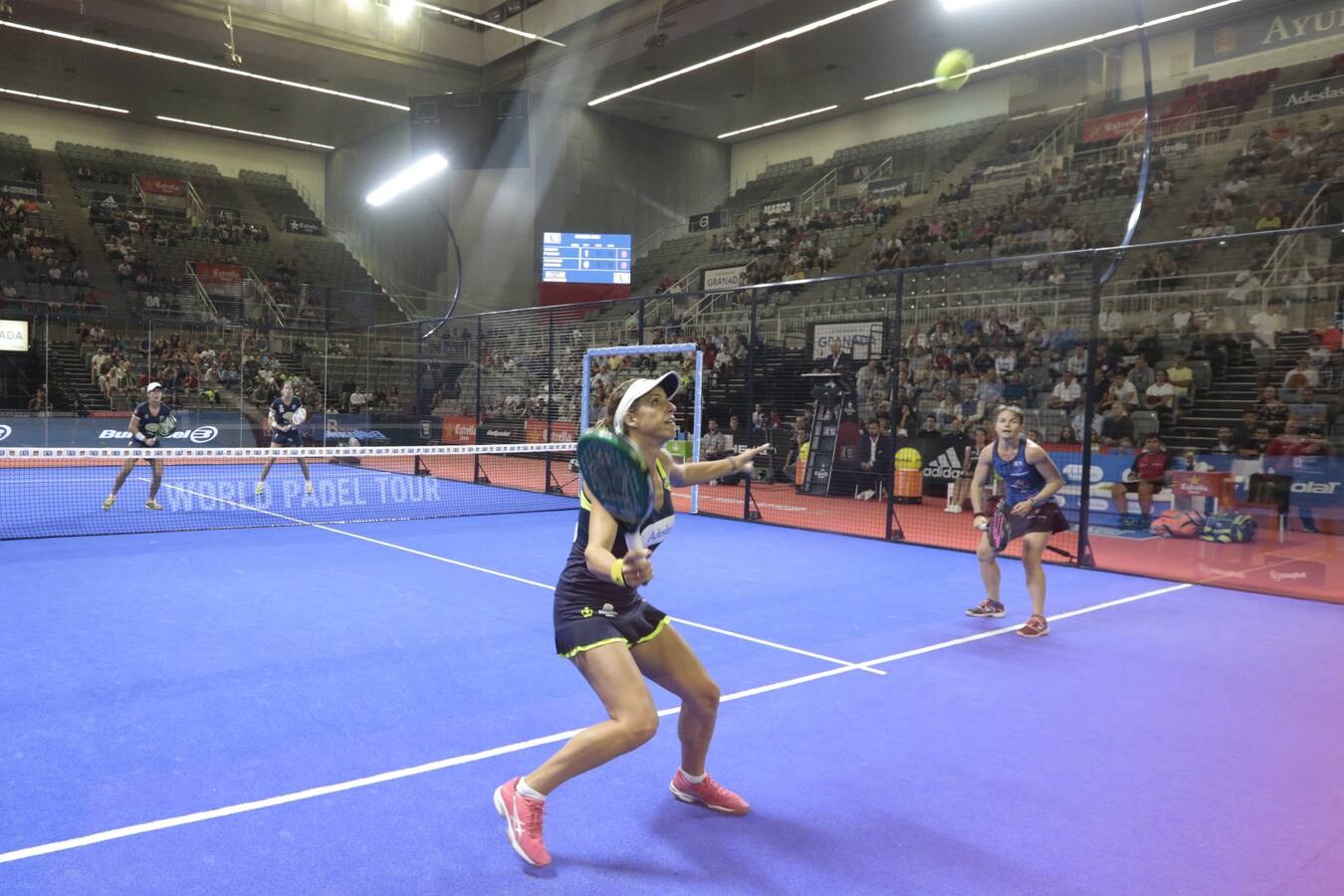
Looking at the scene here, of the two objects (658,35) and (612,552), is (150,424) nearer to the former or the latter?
(612,552)

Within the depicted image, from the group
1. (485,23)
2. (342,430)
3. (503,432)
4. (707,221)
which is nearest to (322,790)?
(503,432)

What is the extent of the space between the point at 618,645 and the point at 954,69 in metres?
26.8

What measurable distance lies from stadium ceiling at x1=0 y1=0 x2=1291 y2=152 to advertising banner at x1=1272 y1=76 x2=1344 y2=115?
262cm

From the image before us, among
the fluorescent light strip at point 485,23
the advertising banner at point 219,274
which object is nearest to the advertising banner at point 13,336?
the advertising banner at point 219,274

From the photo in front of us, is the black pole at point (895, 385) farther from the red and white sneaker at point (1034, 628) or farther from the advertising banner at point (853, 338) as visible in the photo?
the advertising banner at point (853, 338)

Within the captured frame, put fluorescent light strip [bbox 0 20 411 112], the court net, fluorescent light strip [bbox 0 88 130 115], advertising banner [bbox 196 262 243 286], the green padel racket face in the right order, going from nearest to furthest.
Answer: the green padel racket face < the court net < fluorescent light strip [bbox 0 20 411 112] < fluorescent light strip [bbox 0 88 130 115] < advertising banner [bbox 196 262 243 286]

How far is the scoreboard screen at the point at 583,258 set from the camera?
28734 mm

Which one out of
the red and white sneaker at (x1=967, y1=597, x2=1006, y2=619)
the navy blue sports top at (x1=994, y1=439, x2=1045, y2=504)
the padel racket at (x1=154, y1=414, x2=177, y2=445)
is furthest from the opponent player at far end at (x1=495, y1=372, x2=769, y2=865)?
the padel racket at (x1=154, y1=414, x2=177, y2=445)

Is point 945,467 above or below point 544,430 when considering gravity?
below

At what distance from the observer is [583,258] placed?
2889cm

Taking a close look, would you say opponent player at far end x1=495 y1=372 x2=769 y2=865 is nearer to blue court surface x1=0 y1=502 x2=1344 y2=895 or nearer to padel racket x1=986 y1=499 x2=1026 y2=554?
blue court surface x1=0 y1=502 x2=1344 y2=895

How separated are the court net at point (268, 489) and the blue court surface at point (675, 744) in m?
3.43

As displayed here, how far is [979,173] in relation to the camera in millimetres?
25625

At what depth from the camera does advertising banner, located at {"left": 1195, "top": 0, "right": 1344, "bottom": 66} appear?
20969 mm
